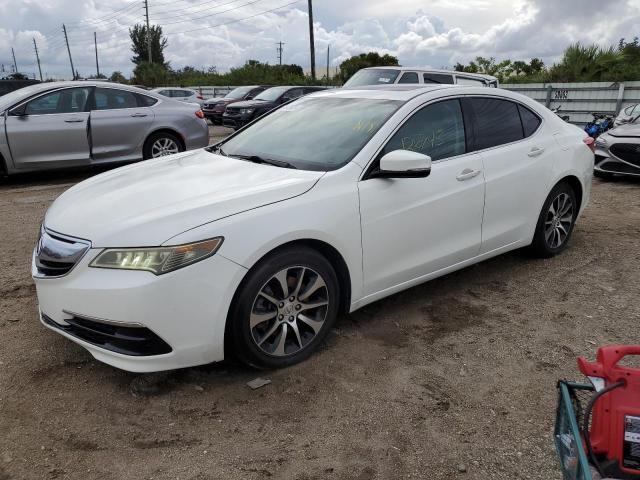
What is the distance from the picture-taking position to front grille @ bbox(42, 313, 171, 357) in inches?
105

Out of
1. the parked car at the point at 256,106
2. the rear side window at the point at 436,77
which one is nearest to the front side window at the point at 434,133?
the rear side window at the point at 436,77

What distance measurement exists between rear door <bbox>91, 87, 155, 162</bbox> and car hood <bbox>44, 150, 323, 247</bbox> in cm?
509

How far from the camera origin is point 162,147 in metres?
9.04

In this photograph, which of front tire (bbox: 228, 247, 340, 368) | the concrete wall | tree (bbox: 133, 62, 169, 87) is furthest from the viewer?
tree (bbox: 133, 62, 169, 87)

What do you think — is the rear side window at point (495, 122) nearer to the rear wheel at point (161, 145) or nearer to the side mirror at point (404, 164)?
the side mirror at point (404, 164)

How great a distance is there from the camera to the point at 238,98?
67.8 ft

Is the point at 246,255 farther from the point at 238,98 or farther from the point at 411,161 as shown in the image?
the point at 238,98

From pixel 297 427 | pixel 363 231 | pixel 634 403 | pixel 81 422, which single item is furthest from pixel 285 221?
pixel 634 403

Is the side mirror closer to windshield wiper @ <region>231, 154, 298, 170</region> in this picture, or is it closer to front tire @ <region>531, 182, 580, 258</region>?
windshield wiper @ <region>231, 154, 298, 170</region>

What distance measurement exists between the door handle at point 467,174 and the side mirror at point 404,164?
2.00 ft

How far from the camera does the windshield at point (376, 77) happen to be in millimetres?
10980

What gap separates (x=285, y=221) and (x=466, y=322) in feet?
5.27

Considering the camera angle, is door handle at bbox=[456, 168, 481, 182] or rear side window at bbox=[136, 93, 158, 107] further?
rear side window at bbox=[136, 93, 158, 107]

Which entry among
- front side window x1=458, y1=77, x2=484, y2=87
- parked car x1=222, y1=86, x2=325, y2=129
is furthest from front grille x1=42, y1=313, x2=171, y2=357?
parked car x1=222, y1=86, x2=325, y2=129
